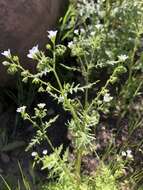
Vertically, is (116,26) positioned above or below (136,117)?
above

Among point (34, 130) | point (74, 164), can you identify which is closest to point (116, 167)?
point (74, 164)

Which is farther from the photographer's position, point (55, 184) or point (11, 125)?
point (11, 125)

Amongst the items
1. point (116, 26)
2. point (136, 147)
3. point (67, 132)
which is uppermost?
point (116, 26)

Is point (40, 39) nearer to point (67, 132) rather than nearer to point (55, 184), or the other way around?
point (67, 132)

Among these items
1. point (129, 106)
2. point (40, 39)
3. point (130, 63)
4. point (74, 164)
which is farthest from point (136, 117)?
point (40, 39)

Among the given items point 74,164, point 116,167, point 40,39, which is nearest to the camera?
point 116,167

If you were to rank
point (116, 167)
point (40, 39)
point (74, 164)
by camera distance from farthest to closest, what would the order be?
point (40, 39) < point (74, 164) < point (116, 167)

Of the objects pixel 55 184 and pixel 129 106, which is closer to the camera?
pixel 55 184

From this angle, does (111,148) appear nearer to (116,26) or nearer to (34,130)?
(34,130)

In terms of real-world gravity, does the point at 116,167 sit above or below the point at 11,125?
below
